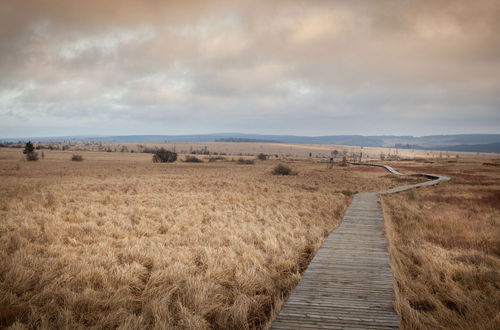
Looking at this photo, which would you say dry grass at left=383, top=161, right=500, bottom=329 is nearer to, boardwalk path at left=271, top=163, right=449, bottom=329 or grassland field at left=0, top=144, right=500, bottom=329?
grassland field at left=0, top=144, right=500, bottom=329

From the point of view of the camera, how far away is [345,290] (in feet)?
19.4

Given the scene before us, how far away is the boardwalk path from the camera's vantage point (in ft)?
15.5

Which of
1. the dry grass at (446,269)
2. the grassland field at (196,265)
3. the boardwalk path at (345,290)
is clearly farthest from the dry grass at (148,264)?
the dry grass at (446,269)

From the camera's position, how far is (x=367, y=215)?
14.3 meters

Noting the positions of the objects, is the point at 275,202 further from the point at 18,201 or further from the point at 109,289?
the point at 18,201

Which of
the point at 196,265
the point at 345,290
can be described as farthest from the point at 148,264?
the point at 345,290

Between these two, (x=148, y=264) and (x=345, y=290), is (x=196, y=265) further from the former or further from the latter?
(x=345, y=290)

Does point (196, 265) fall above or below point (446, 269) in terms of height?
below

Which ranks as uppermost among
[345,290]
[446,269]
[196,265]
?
[345,290]

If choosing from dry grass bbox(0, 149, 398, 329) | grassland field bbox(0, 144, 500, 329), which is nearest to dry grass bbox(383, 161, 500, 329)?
grassland field bbox(0, 144, 500, 329)

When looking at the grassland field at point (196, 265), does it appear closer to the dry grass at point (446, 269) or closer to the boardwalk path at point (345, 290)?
the dry grass at point (446, 269)

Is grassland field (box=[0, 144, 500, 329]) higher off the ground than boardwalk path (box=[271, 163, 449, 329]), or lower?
lower

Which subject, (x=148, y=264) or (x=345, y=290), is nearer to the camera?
(x=345, y=290)

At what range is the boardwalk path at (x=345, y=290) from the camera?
471cm
